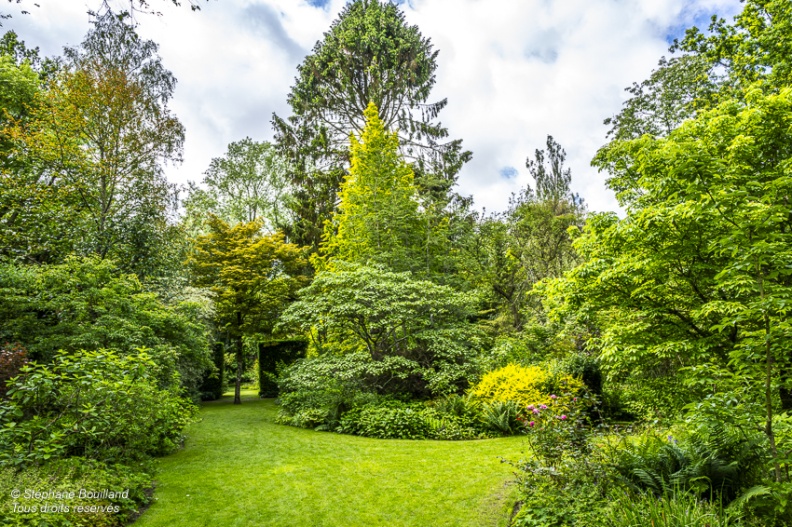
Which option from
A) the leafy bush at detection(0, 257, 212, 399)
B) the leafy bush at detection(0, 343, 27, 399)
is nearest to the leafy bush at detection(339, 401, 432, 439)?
the leafy bush at detection(0, 257, 212, 399)

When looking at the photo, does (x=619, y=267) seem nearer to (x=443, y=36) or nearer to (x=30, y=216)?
(x=30, y=216)

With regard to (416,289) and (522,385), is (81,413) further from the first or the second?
(522,385)

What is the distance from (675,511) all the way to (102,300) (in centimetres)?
916

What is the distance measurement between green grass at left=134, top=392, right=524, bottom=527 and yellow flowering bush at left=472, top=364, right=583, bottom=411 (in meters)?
1.04

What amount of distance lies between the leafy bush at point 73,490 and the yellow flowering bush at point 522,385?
653cm

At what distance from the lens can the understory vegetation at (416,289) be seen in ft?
11.6

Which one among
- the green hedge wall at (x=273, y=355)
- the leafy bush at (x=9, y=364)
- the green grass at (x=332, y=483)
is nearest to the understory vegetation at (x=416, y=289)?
the leafy bush at (x=9, y=364)

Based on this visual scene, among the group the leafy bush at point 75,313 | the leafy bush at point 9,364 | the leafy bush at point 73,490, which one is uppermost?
the leafy bush at point 75,313

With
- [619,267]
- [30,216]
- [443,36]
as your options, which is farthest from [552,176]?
[30,216]

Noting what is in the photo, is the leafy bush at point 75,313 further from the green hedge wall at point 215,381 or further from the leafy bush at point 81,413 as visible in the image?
the green hedge wall at point 215,381

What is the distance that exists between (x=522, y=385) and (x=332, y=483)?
4909mm

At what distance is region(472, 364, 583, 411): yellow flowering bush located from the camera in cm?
833

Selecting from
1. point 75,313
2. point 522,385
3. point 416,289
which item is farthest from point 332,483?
point 75,313

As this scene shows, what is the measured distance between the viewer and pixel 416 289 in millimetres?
10242
